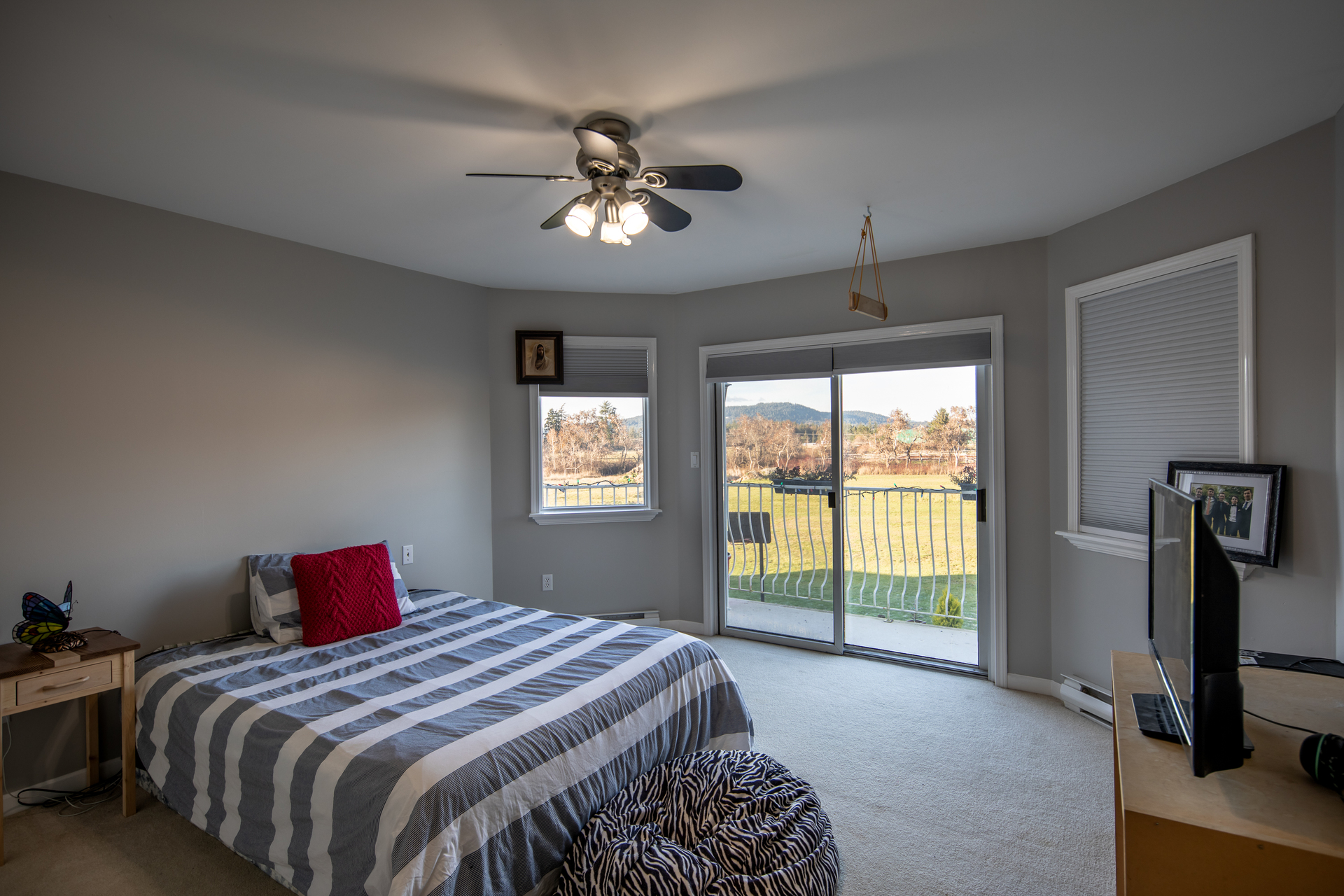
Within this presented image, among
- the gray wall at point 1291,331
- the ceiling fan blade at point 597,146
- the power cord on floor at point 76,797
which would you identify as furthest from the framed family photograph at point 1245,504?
the power cord on floor at point 76,797

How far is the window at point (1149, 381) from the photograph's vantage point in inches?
94.9

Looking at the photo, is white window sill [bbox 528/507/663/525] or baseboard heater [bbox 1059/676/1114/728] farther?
white window sill [bbox 528/507/663/525]

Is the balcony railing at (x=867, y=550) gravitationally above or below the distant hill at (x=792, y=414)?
below

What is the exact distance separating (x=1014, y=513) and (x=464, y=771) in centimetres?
303

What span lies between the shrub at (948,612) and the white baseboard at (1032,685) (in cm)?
63

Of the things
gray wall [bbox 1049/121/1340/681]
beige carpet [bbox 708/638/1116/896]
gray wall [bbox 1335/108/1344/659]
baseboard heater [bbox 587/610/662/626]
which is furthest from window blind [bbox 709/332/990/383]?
beige carpet [bbox 708/638/1116/896]

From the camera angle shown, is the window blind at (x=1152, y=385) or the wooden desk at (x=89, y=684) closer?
the wooden desk at (x=89, y=684)

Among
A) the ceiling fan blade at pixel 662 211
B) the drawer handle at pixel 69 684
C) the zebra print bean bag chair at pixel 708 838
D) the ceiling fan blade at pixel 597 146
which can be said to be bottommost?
the zebra print bean bag chair at pixel 708 838

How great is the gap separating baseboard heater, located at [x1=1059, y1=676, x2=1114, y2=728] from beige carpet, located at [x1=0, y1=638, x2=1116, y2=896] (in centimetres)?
6

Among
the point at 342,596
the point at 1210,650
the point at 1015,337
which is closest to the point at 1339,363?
the point at 1015,337

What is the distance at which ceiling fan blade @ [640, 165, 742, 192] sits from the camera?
6.37ft

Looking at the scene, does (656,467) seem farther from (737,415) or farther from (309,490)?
(309,490)

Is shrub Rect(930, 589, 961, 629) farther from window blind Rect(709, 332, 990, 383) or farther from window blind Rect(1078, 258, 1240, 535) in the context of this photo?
window blind Rect(709, 332, 990, 383)

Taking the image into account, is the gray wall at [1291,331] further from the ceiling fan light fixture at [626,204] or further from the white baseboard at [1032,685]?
the ceiling fan light fixture at [626,204]
